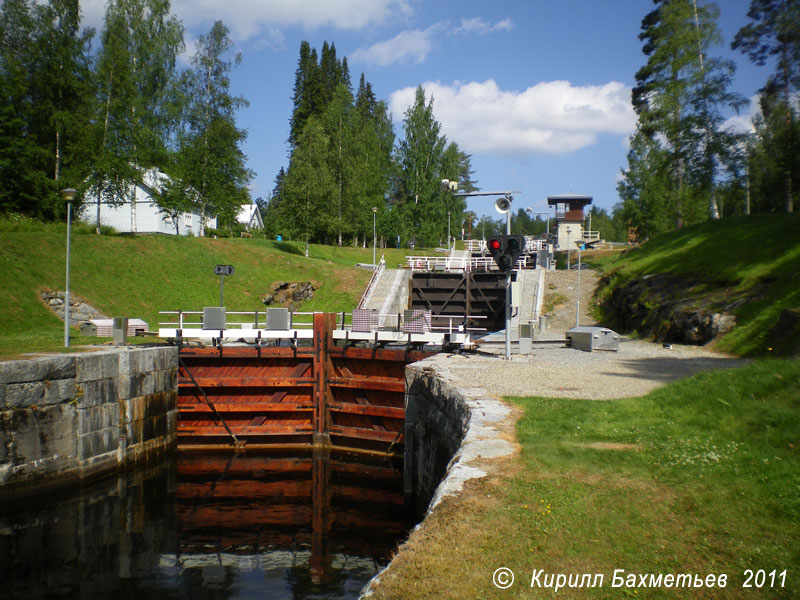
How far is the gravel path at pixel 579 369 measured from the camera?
1161 cm

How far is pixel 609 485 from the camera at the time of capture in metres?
6.11

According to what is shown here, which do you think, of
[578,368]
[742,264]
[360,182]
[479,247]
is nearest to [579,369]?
[578,368]

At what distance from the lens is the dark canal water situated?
992 centimetres

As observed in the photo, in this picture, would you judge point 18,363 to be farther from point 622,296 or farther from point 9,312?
point 622,296

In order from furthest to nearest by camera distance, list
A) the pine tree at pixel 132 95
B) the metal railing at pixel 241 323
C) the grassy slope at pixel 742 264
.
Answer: the pine tree at pixel 132 95
the metal railing at pixel 241 323
the grassy slope at pixel 742 264

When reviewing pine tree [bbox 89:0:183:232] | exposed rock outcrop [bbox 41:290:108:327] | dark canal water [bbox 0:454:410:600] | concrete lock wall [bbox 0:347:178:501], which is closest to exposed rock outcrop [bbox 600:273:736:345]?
dark canal water [bbox 0:454:410:600]

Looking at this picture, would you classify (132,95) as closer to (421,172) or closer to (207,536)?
(421,172)

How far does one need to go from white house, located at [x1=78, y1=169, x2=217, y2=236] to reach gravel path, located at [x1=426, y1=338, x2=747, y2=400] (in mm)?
30383

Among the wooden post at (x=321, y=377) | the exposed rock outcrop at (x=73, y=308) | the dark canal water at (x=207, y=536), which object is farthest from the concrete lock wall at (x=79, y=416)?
the exposed rock outcrop at (x=73, y=308)

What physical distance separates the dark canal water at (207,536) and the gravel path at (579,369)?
3.75 metres

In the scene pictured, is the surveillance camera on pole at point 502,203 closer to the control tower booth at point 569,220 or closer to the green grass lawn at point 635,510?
the green grass lawn at point 635,510

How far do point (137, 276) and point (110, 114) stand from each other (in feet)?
42.5

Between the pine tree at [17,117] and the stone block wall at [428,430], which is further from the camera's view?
the pine tree at [17,117]

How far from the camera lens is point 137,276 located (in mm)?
28812
